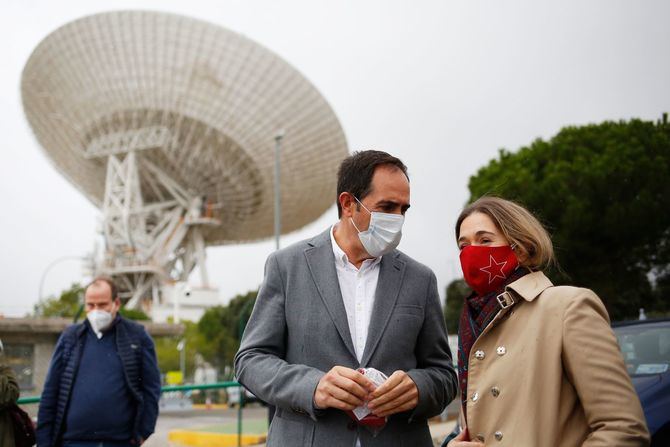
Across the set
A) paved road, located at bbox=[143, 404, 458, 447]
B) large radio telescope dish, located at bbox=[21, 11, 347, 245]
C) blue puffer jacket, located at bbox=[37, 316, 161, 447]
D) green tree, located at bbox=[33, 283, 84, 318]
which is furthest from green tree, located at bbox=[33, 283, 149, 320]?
blue puffer jacket, located at bbox=[37, 316, 161, 447]

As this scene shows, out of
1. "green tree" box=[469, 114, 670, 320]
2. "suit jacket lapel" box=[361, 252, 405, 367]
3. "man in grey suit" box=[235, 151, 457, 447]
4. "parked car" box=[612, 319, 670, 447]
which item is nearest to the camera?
"man in grey suit" box=[235, 151, 457, 447]

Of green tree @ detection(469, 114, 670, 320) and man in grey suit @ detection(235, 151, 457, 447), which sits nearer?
man in grey suit @ detection(235, 151, 457, 447)

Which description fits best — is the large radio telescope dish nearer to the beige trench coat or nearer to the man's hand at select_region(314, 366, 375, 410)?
the man's hand at select_region(314, 366, 375, 410)

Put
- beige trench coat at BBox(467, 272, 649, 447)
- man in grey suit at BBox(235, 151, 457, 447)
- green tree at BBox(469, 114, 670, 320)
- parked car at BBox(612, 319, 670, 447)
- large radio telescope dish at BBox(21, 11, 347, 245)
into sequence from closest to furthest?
beige trench coat at BBox(467, 272, 649, 447) → man in grey suit at BBox(235, 151, 457, 447) → parked car at BBox(612, 319, 670, 447) → green tree at BBox(469, 114, 670, 320) → large radio telescope dish at BBox(21, 11, 347, 245)

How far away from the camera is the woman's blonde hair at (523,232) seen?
2674 mm

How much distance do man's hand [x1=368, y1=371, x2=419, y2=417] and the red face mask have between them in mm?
454

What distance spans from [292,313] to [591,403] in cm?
127

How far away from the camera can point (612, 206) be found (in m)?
25.0

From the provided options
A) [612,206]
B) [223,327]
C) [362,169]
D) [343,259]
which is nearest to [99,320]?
[343,259]

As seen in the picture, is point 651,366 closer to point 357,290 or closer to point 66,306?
point 357,290

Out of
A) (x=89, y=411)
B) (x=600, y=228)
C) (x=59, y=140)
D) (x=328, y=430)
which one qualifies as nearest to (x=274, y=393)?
(x=328, y=430)

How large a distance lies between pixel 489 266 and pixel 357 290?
620 mm

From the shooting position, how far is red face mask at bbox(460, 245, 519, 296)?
8.67ft

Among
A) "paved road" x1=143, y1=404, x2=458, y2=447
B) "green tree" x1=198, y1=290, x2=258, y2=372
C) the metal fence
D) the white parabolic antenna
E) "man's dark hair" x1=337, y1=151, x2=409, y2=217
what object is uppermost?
the white parabolic antenna
